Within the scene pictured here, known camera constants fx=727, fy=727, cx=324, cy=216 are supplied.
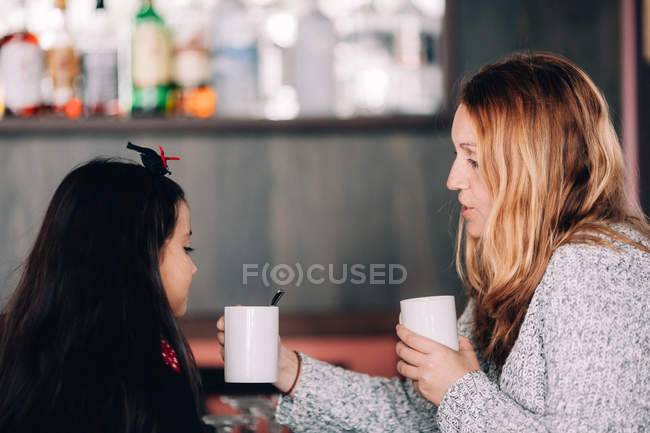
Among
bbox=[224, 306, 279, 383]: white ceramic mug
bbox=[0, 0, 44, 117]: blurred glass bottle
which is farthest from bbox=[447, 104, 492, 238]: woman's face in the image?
bbox=[0, 0, 44, 117]: blurred glass bottle

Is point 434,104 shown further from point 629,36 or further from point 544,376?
point 544,376

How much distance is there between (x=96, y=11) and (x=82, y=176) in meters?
0.85

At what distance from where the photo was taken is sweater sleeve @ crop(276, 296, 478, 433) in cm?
120

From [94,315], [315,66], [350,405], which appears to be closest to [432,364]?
[350,405]

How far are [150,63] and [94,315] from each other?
90 centimetres

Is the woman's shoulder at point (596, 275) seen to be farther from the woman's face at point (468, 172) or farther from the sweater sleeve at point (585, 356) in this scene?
the woman's face at point (468, 172)

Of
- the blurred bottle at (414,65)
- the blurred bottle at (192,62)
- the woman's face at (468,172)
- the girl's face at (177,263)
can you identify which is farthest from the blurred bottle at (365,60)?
the girl's face at (177,263)

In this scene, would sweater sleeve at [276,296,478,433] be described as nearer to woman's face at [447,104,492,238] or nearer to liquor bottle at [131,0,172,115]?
woman's face at [447,104,492,238]

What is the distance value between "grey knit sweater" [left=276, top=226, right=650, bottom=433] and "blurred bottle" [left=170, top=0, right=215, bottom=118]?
38.7 inches

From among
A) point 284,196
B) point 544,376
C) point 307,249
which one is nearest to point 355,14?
point 284,196

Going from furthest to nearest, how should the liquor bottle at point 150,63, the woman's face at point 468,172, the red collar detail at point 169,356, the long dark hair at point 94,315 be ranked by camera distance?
the liquor bottle at point 150,63
the woman's face at point 468,172
the red collar detail at point 169,356
the long dark hair at point 94,315

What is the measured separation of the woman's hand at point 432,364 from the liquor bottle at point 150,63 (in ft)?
3.09

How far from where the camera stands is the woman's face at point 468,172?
1.10 metres

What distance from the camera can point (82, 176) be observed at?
98 cm
